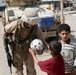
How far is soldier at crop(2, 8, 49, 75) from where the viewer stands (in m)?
4.32

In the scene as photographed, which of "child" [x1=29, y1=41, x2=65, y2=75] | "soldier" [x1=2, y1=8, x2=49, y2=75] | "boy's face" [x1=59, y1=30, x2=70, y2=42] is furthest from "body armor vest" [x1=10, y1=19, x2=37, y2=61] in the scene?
"child" [x1=29, y1=41, x2=65, y2=75]

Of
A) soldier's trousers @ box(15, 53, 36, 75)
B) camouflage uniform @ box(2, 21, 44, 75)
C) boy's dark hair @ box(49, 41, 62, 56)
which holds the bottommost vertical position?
soldier's trousers @ box(15, 53, 36, 75)

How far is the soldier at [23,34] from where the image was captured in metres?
4.32

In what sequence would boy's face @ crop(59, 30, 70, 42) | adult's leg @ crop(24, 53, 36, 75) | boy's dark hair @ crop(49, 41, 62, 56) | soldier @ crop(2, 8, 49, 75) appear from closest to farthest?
boy's dark hair @ crop(49, 41, 62, 56) < boy's face @ crop(59, 30, 70, 42) < soldier @ crop(2, 8, 49, 75) < adult's leg @ crop(24, 53, 36, 75)

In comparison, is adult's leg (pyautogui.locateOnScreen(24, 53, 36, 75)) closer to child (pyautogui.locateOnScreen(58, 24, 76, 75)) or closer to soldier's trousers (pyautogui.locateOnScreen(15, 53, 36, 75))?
soldier's trousers (pyautogui.locateOnScreen(15, 53, 36, 75))

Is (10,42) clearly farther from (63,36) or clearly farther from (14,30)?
(63,36)

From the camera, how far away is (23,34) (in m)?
4.63

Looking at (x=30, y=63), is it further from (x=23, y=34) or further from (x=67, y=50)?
(x=67, y=50)

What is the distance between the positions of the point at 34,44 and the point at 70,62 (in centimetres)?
68

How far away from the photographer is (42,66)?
11.2ft

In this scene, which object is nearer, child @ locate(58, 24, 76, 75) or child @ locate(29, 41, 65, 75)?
child @ locate(29, 41, 65, 75)

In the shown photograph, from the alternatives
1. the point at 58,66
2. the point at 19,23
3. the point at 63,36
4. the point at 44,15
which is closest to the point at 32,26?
the point at 19,23

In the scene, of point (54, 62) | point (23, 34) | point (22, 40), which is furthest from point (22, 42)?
point (54, 62)

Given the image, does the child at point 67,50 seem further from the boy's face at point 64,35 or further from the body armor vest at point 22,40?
the body armor vest at point 22,40
